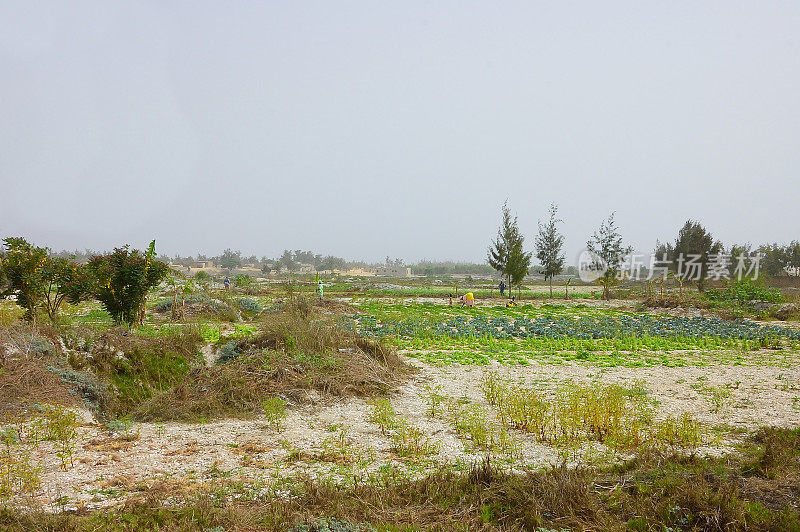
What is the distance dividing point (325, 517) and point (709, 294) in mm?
32300

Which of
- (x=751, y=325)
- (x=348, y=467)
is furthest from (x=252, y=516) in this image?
(x=751, y=325)

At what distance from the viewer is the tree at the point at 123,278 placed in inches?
582

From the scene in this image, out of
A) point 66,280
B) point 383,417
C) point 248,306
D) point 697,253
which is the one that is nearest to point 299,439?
point 383,417

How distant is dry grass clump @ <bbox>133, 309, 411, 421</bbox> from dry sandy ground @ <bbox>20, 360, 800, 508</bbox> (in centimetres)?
42

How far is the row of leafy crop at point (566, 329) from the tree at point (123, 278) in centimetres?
688

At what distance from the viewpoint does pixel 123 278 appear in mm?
15086

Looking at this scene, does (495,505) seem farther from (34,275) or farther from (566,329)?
(566,329)

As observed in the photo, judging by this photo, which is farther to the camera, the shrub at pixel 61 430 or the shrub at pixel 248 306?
the shrub at pixel 248 306

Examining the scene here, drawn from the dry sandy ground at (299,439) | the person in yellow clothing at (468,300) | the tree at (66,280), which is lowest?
the dry sandy ground at (299,439)

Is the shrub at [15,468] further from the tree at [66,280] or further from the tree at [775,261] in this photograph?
the tree at [775,261]

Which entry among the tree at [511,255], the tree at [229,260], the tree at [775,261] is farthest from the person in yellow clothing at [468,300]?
the tree at [229,260]

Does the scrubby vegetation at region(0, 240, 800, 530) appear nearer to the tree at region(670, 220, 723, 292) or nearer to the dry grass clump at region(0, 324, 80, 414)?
the dry grass clump at region(0, 324, 80, 414)

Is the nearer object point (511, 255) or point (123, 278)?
point (123, 278)

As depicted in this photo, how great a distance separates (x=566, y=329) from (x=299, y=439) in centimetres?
1412
